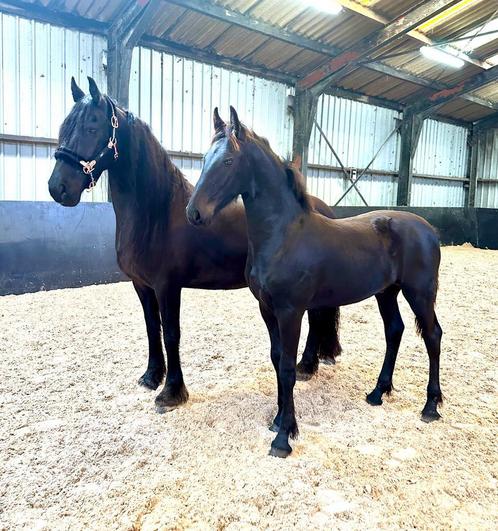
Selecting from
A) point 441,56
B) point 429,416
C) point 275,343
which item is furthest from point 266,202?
point 441,56

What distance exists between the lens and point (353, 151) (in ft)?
31.3

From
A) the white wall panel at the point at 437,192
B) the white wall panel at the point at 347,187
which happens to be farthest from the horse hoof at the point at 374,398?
the white wall panel at the point at 437,192

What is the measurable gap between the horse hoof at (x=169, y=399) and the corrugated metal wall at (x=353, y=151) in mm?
7027

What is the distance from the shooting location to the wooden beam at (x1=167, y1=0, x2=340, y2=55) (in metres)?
5.64

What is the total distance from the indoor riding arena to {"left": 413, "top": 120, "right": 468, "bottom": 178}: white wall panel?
6.22m

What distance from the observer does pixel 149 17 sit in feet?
17.4

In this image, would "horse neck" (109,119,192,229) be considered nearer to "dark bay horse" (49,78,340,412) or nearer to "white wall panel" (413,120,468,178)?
"dark bay horse" (49,78,340,412)

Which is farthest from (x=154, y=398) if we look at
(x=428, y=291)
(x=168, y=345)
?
(x=428, y=291)

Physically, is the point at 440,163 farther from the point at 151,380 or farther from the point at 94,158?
the point at 94,158

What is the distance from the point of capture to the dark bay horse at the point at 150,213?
2016 mm

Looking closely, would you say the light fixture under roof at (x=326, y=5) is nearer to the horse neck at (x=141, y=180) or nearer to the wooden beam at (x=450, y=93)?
the wooden beam at (x=450, y=93)

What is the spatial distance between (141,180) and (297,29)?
19.3 feet

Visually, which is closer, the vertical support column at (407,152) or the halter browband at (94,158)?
the halter browband at (94,158)

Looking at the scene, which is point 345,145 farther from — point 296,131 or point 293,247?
point 293,247
